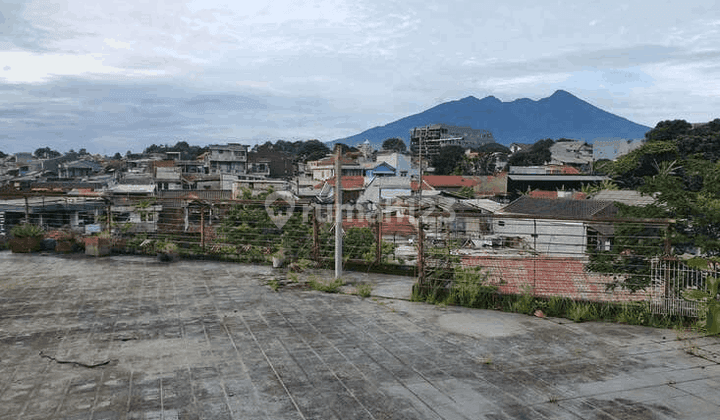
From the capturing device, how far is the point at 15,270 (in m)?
8.57

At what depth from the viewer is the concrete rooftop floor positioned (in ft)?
11.6

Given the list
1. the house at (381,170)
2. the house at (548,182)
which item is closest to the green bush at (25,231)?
the house at (381,170)


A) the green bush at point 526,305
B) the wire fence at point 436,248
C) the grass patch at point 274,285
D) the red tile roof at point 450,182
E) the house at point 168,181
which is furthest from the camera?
the red tile roof at point 450,182

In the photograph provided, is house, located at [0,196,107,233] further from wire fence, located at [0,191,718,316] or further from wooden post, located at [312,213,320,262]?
wooden post, located at [312,213,320,262]

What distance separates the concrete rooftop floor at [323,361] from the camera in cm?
354

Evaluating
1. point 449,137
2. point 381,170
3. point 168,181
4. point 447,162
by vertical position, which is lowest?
point 168,181

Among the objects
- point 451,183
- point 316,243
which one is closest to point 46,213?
point 316,243

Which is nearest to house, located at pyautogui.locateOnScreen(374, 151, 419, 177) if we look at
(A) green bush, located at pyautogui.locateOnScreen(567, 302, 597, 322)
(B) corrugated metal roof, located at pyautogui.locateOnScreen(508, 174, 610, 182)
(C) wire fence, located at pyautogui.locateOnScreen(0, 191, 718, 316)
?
(B) corrugated metal roof, located at pyautogui.locateOnScreen(508, 174, 610, 182)

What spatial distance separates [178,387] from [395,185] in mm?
45150

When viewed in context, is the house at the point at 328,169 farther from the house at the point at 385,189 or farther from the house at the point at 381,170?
the house at the point at 385,189

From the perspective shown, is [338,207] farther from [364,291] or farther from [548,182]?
[548,182]

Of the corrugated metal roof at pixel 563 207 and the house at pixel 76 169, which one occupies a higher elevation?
the house at pixel 76 169

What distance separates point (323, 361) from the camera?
→ 4.42 m

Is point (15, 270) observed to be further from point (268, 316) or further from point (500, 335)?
point (500, 335)
